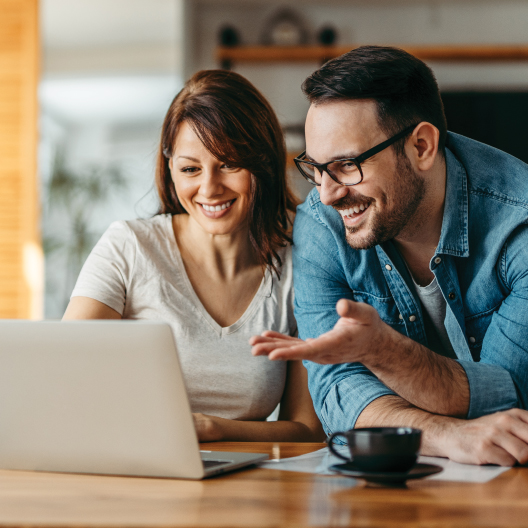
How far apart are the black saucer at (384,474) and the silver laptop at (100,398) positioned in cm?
18

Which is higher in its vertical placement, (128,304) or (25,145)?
(25,145)

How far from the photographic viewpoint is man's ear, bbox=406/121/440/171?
1.42 meters

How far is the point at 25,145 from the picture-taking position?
3557 mm

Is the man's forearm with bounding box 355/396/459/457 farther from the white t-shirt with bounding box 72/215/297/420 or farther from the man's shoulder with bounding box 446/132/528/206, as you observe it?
A: the man's shoulder with bounding box 446/132/528/206

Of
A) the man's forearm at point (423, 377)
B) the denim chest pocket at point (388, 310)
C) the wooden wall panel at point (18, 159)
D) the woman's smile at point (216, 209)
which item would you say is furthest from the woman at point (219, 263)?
the wooden wall panel at point (18, 159)

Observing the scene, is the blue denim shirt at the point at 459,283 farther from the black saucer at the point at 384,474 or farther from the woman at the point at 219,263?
the black saucer at the point at 384,474

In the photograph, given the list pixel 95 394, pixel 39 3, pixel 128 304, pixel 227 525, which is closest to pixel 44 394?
pixel 95 394

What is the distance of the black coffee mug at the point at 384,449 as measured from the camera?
848mm

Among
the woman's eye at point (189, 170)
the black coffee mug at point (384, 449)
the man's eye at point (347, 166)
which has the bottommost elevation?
the black coffee mug at point (384, 449)

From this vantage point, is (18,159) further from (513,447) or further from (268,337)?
(513,447)

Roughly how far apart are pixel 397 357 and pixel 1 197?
2944 mm

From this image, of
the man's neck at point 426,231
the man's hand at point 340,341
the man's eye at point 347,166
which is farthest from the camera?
the man's neck at point 426,231

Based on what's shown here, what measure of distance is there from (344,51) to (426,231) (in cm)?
265

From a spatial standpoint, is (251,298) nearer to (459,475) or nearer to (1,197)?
(459,475)
